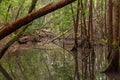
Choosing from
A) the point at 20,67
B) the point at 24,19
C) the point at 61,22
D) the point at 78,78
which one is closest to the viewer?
the point at 24,19

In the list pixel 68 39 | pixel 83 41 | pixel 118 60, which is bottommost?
pixel 68 39

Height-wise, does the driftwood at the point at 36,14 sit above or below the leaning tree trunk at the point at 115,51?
above

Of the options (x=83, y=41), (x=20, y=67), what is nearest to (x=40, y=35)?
(x=83, y=41)

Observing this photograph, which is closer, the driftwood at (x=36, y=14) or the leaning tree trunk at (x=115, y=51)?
the driftwood at (x=36, y=14)

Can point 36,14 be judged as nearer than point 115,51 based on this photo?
Yes

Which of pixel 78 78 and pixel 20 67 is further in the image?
pixel 20 67

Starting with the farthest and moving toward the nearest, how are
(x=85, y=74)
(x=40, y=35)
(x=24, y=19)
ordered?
(x=40, y=35) → (x=85, y=74) → (x=24, y=19)

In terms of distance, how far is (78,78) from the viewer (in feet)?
Answer: 39.7

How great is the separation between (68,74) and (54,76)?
0.84 metres

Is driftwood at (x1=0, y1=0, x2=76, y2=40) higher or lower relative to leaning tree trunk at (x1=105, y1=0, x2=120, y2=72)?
higher

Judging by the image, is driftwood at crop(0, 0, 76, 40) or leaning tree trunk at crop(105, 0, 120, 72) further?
leaning tree trunk at crop(105, 0, 120, 72)

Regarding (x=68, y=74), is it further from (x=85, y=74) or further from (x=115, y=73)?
(x=115, y=73)

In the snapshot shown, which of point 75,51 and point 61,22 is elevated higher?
point 61,22

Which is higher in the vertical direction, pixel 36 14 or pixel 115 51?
pixel 36 14
